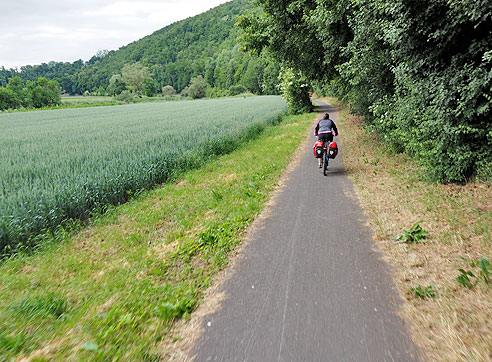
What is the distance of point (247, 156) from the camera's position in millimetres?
11555

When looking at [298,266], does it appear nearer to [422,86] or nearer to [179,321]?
[179,321]

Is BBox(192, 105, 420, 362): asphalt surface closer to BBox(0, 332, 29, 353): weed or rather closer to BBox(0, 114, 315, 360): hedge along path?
BBox(0, 114, 315, 360): hedge along path

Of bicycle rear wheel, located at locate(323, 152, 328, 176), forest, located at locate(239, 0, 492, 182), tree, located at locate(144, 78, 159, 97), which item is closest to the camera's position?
forest, located at locate(239, 0, 492, 182)

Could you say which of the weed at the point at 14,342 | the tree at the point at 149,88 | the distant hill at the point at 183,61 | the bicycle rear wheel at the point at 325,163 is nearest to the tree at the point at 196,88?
the distant hill at the point at 183,61

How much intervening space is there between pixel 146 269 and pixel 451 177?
6317mm

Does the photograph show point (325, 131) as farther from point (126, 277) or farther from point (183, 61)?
point (183, 61)

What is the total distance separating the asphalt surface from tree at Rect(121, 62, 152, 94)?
361 ft

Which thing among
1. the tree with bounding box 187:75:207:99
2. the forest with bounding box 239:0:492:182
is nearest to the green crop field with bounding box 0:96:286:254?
the forest with bounding box 239:0:492:182

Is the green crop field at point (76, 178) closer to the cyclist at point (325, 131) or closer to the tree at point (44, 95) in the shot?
the cyclist at point (325, 131)

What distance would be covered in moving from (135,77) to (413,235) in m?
115

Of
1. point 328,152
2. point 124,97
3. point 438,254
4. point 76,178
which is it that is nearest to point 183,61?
point 124,97

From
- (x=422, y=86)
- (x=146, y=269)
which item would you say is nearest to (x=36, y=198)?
(x=146, y=269)

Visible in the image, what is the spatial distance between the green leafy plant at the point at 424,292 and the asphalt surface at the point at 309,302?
22cm

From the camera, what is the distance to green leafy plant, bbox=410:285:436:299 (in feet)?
10.4
